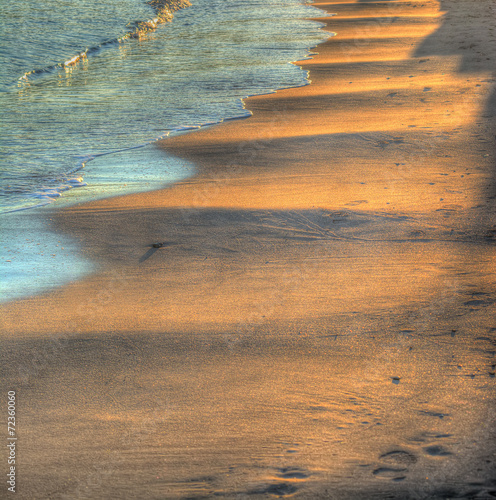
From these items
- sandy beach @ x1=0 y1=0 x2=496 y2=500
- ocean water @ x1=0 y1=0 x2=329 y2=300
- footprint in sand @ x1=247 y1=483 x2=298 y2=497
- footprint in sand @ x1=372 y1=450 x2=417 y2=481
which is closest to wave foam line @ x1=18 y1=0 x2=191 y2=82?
ocean water @ x1=0 y1=0 x2=329 y2=300

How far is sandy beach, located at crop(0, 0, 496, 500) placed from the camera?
2457 millimetres

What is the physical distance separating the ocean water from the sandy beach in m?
0.47

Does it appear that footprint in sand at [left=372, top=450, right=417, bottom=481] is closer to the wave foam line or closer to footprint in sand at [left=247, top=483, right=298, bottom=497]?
footprint in sand at [left=247, top=483, right=298, bottom=497]

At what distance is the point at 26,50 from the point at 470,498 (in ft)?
52.4

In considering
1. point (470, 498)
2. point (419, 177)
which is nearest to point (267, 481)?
point (470, 498)

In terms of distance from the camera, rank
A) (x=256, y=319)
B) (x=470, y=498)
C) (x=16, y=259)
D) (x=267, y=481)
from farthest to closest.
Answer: (x=16, y=259)
(x=256, y=319)
(x=267, y=481)
(x=470, y=498)

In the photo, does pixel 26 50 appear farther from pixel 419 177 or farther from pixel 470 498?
pixel 470 498

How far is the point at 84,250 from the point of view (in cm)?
466

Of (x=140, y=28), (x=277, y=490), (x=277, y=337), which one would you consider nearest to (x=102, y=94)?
(x=277, y=337)

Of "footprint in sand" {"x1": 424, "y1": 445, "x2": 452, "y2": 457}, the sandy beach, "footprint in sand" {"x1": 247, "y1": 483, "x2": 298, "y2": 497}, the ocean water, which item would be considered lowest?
"footprint in sand" {"x1": 247, "y1": 483, "x2": 298, "y2": 497}

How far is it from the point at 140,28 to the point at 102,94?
10994mm

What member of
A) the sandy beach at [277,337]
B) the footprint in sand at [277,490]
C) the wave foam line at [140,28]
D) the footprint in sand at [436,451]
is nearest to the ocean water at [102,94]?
the wave foam line at [140,28]

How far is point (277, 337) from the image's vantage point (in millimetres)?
3338

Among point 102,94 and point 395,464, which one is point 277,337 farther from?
point 102,94
